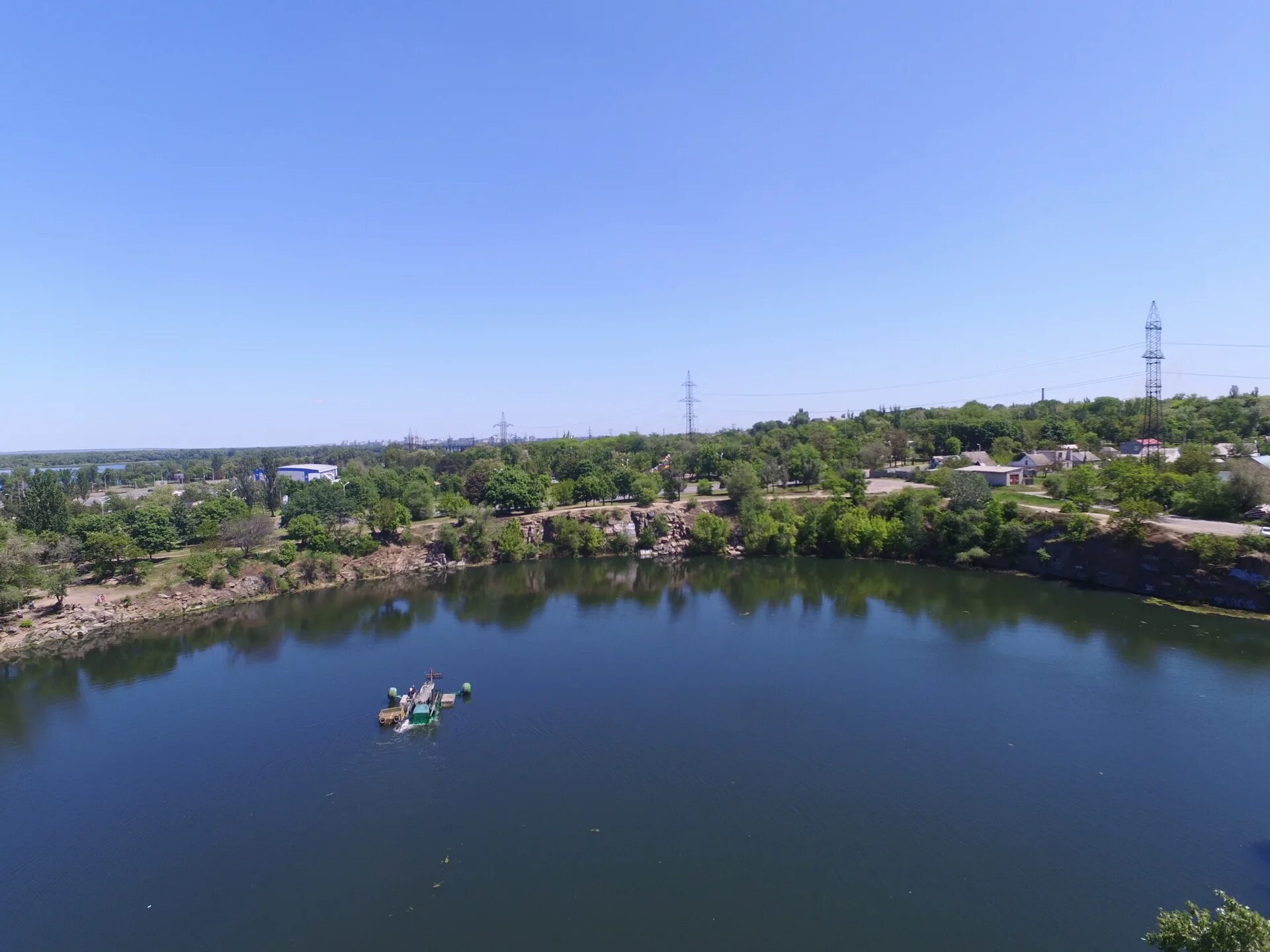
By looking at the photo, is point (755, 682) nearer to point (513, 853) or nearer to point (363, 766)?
point (513, 853)

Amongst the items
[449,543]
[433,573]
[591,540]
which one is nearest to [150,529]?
[433,573]

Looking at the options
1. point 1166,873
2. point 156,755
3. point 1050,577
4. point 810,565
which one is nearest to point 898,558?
Result: point 810,565

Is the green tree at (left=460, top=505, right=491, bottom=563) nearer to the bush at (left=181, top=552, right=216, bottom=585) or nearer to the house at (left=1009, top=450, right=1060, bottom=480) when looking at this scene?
the bush at (left=181, top=552, right=216, bottom=585)

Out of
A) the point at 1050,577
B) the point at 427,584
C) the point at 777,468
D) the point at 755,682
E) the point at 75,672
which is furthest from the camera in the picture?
the point at 777,468

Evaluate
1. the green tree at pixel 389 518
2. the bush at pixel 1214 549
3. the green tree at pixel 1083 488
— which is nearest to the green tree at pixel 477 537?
the green tree at pixel 389 518

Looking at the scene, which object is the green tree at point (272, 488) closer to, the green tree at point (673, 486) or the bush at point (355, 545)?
the bush at point (355, 545)

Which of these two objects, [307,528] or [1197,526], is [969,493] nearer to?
[1197,526]
